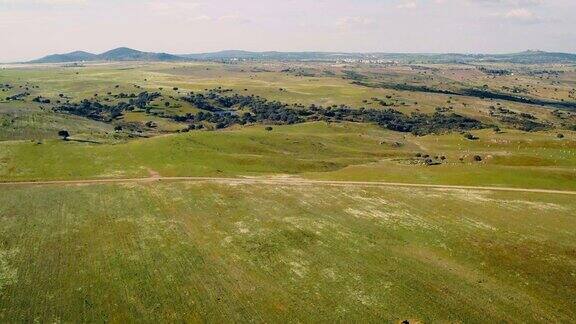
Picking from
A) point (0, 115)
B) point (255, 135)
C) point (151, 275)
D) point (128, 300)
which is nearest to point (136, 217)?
point (151, 275)

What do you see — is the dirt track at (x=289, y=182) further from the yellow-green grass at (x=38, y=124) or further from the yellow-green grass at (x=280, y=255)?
the yellow-green grass at (x=38, y=124)

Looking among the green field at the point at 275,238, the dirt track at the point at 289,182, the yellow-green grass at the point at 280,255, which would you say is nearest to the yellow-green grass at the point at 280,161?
the green field at the point at 275,238

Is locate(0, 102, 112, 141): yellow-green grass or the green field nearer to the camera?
the green field

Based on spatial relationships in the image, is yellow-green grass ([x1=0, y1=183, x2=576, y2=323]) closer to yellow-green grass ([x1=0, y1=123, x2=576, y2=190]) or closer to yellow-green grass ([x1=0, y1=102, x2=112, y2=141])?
yellow-green grass ([x1=0, y1=123, x2=576, y2=190])

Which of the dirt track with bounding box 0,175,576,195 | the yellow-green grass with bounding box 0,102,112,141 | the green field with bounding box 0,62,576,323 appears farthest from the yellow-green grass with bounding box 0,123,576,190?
the yellow-green grass with bounding box 0,102,112,141

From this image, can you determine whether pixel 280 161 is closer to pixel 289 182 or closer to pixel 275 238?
pixel 289 182

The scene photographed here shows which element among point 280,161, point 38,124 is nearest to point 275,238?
point 280,161

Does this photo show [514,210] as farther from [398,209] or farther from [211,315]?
[211,315]
